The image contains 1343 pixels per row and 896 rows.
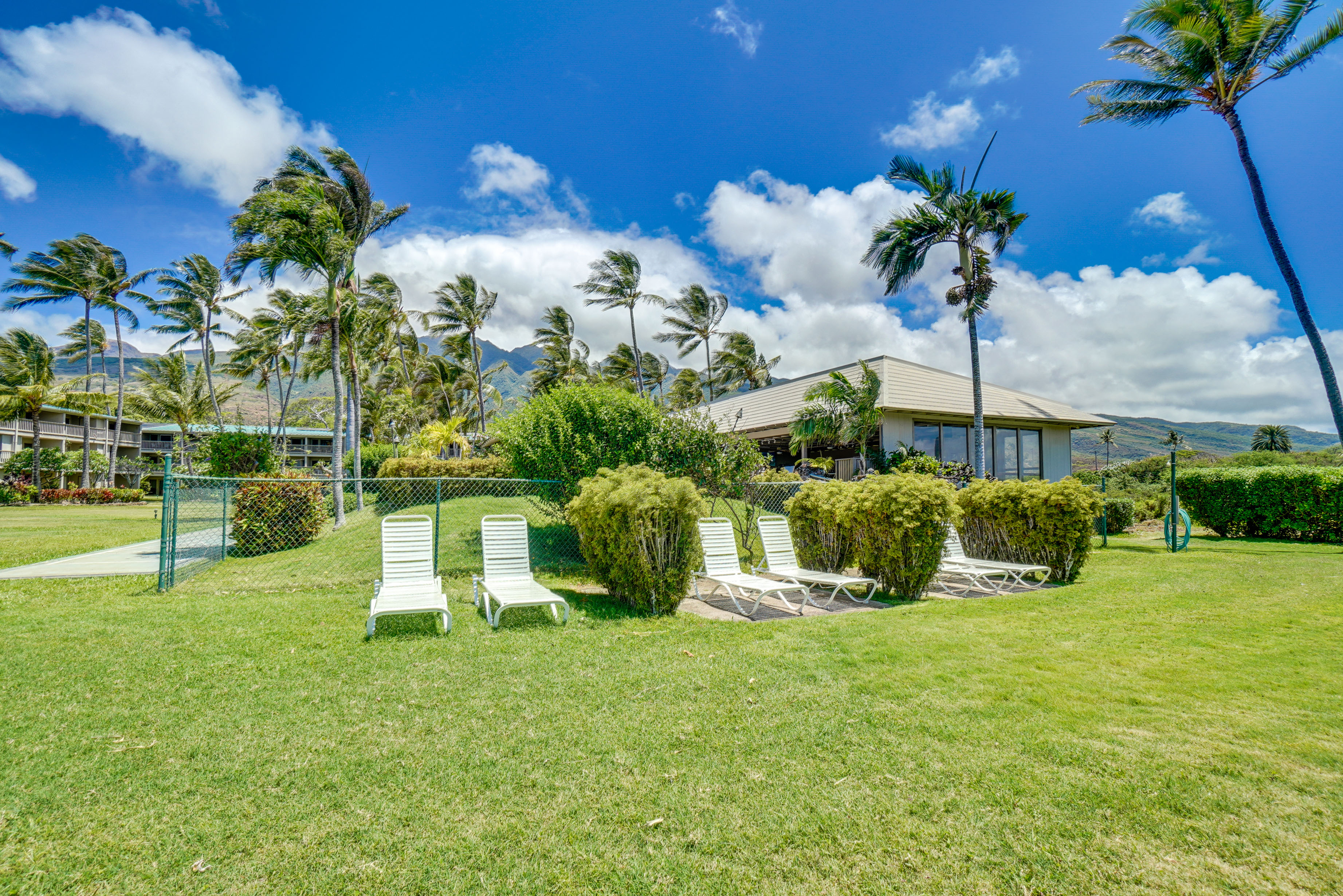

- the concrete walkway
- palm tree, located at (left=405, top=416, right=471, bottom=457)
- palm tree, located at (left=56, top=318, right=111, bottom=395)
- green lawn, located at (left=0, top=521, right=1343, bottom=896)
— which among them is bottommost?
green lawn, located at (left=0, top=521, right=1343, bottom=896)

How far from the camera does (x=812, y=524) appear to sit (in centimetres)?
966

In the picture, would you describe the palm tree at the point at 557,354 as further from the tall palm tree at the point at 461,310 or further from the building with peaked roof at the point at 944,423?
the building with peaked roof at the point at 944,423

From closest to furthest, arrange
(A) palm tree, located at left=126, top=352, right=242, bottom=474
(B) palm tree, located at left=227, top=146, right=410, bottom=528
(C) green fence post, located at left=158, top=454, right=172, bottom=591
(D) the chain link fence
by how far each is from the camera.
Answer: (C) green fence post, located at left=158, top=454, right=172, bottom=591
(D) the chain link fence
(B) palm tree, located at left=227, top=146, right=410, bottom=528
(A) palm tree, located at left=126, top=352, right=242, bottom=474

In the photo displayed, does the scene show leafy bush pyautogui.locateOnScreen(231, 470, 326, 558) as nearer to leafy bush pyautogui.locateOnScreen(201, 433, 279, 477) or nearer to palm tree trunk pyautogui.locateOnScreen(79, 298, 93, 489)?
leafy bush pyautogui.locateOnScreen(201, 433, 279, 477)

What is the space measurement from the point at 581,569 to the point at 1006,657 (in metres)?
6.63

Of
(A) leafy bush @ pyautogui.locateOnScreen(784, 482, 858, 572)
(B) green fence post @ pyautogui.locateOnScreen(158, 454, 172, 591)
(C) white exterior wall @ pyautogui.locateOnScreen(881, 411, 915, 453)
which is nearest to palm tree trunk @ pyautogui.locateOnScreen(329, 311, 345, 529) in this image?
(B) green fence post @ pyautogui.locateOnScreen(158, 454, 172, 591)

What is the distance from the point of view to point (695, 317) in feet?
117

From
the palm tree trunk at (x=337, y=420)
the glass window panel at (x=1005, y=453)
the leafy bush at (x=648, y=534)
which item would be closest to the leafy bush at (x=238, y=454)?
the palm tree trunk at (x=337, y=420)

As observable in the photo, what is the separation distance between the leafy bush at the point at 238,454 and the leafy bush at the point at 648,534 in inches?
406

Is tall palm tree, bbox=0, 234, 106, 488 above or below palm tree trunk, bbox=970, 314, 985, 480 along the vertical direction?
above

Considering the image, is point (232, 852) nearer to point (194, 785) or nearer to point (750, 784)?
point (194, 785)

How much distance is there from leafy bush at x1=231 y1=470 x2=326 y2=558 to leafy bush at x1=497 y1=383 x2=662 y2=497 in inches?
180

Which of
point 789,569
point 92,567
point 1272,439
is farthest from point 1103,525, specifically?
point 1272,439

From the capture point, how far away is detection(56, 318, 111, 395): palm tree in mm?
38500
